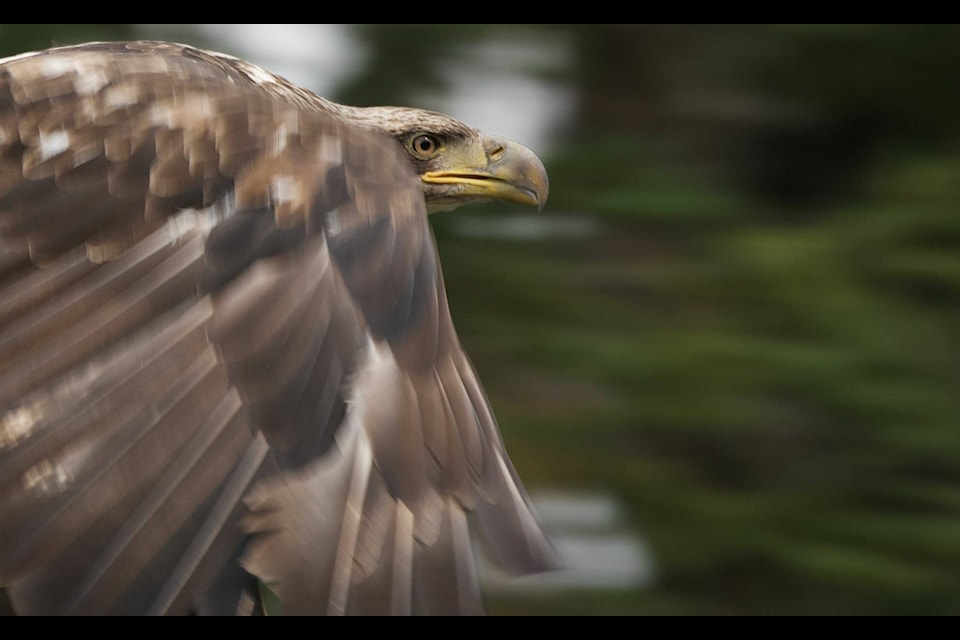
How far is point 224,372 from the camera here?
2850mm

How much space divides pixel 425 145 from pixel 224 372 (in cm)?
164

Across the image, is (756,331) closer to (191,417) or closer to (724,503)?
(724,503)

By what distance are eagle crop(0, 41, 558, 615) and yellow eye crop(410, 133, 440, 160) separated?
3.39ft

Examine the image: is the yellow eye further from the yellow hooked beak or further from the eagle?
the eagle

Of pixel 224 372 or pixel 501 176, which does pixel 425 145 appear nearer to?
pixel 501 176

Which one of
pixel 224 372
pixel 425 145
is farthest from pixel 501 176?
pixel 224 372

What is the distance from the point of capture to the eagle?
263 cm

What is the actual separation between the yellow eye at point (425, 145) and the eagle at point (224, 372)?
1.03 m

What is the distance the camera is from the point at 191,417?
2787 mm

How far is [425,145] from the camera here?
14.3ft

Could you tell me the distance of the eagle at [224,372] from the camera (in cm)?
263

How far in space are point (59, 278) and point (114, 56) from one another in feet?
2.33

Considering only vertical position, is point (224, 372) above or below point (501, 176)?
below

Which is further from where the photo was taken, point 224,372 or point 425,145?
point 425,145
